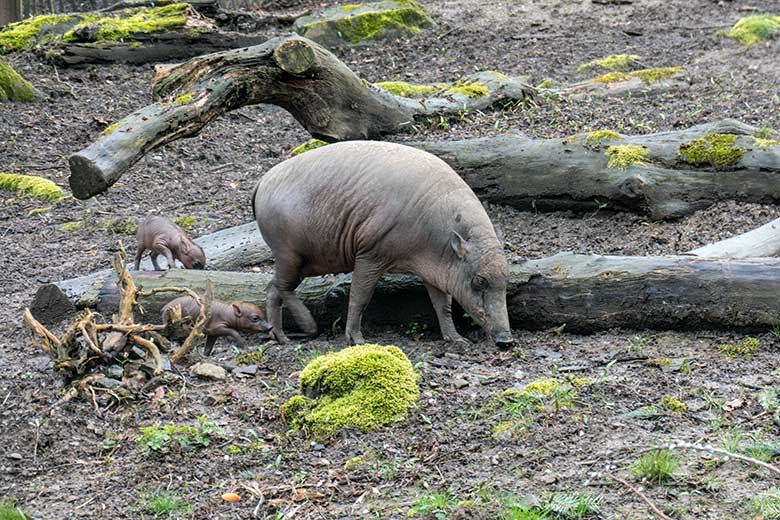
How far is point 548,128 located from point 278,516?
782cm

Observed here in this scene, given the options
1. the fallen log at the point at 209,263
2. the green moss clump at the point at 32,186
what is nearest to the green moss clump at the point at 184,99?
the fallen log at the point at 209,263

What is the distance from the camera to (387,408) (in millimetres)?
6418

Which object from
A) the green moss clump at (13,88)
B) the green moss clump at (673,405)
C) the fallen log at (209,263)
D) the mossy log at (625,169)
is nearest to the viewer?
the green moss clump at (673,405)

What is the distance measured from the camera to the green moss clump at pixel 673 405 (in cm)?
624

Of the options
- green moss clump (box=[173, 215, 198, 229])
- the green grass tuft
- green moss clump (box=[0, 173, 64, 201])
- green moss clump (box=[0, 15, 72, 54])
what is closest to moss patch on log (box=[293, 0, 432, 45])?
green moss clump (box=[0, 15, 72, 54])

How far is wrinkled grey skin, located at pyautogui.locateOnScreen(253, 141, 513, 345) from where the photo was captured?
7977 millimetres

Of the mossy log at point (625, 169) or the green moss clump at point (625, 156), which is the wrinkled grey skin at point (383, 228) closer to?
the mossy log at point (625, 169)

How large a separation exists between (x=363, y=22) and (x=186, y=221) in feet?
23.6

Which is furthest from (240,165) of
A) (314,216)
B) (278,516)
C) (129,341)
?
(278,516)

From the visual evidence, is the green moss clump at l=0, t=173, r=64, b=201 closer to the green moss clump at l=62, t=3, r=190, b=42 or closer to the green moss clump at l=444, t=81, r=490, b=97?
the green moss clump at l=62, t=3, r=190, b=42

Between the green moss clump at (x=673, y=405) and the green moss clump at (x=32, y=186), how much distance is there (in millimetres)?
8437

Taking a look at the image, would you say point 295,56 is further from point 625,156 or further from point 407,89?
point 625,156

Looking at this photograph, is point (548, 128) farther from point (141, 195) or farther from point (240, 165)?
point (141, 195)

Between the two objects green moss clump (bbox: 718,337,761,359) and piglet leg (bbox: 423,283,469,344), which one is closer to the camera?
green moss clump (bbox: 718,337,761,359)
